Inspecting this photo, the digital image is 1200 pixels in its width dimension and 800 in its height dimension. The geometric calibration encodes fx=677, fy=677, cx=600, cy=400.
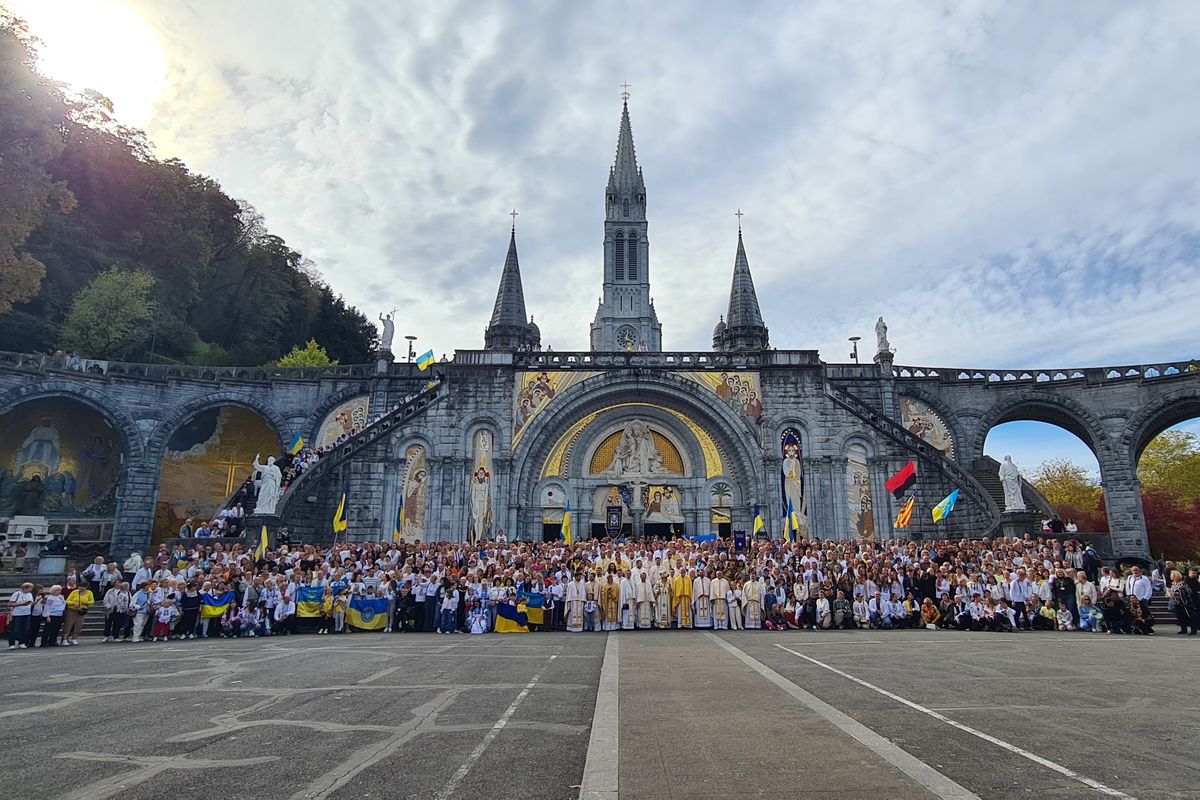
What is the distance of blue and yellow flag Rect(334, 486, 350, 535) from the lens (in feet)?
87.6

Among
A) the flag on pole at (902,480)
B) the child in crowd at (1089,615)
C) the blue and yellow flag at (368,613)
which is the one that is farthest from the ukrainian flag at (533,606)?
the flag on pole at (902,480)

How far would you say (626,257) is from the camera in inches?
3036

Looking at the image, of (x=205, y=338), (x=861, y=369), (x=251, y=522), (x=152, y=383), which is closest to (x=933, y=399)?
(x=861, y=369)

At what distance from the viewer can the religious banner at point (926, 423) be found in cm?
3300

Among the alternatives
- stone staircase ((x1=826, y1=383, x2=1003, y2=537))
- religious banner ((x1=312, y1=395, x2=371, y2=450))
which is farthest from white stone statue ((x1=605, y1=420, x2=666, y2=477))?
religious banner ((x1=312, y1=395, x2=371, y2=450))

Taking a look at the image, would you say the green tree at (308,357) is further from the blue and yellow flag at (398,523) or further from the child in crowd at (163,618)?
the child in crowd at (163,618)

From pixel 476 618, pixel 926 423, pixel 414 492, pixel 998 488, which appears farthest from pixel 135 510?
pixel 998 488

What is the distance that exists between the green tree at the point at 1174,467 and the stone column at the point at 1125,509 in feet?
36.5

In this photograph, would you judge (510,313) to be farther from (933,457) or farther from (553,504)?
(933,457)

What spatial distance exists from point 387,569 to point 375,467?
11.2m

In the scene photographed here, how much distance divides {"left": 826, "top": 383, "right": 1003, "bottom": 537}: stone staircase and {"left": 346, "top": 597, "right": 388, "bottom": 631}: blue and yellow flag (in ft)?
67.9

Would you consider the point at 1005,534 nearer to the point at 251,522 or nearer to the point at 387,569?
the point at 387,569

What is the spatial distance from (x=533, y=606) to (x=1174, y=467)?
140 ft

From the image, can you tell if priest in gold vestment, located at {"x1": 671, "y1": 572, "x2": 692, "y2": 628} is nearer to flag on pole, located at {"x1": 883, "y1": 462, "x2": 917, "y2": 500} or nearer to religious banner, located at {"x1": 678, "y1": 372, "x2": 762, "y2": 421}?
flag on pole, located at {"x1": 883, "y1": 462, "x2": 917, "y2": 500}
